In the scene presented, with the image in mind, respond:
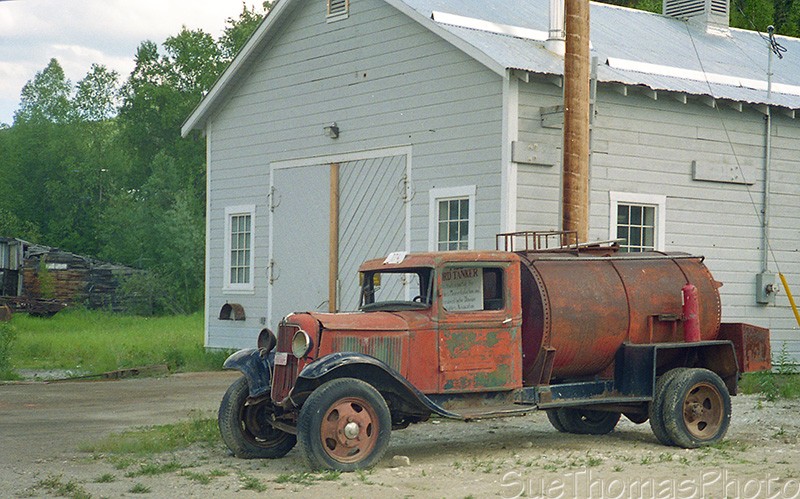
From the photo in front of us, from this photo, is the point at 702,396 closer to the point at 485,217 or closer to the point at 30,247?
the point at 485,217

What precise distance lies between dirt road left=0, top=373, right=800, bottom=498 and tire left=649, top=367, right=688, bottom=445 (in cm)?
12

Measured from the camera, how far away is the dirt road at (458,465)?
8602 millimetres

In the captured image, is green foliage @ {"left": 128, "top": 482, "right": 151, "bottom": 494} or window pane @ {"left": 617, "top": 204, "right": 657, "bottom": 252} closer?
green foliage @ {"left": 128, "top": 482, "right": 151, "bottom": 494}

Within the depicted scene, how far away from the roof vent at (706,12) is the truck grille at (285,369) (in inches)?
556

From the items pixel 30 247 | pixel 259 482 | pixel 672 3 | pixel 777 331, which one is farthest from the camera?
pixel 30 247

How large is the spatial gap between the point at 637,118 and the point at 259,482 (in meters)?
9.49

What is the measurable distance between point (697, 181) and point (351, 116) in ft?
17.3

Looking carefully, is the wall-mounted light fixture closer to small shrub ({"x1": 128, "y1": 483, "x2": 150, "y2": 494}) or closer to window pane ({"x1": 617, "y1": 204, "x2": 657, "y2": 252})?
window pane ({"x1": 617, "y1": 204, "x2": 657, "y2": 252})

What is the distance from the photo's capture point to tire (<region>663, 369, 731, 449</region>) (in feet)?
35.3

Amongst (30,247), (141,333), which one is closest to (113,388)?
(141,333)

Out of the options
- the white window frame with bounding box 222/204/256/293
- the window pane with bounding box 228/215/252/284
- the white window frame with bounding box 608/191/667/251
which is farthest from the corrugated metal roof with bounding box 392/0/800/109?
the window pane with bounding box 228/215/252/284

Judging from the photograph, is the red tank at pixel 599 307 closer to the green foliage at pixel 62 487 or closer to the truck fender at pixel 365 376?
the truck fender at pixel 365 376

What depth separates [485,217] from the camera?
1545 cm

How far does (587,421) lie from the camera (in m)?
12.0
